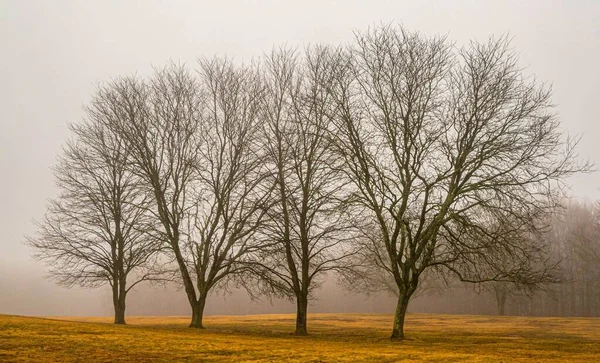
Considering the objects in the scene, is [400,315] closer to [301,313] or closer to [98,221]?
[301,313]

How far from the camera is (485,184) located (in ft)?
76.5

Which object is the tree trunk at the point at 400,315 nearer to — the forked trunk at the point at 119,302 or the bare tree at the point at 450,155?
the bare tree at the point at 450,155

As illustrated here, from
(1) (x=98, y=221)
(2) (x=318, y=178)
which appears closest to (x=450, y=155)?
(2) (x=318, y=178)

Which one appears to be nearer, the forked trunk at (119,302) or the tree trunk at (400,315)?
the tree trunk at (400,315)

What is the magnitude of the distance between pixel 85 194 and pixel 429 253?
20.4 metres

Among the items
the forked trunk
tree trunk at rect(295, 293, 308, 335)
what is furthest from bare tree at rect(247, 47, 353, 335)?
the forked trunk

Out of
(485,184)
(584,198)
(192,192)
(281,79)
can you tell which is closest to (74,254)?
(192,192)

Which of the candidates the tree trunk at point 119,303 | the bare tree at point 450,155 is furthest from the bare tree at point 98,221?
the bare tree at point 450,155

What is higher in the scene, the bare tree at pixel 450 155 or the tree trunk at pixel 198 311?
the bare tree at pixel 450 155

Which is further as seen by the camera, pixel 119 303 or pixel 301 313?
pixel 119 303

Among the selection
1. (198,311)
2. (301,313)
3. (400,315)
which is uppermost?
(400,315)

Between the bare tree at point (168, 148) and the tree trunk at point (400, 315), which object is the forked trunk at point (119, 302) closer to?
the bare tree at point (168, 148)

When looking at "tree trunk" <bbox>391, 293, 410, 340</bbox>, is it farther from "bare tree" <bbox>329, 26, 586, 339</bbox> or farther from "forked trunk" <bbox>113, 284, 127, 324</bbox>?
"forked trunk" <bbox>113, 284, 127, 324</bbox>

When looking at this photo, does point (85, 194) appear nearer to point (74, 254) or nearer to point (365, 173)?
point (74, 254)
